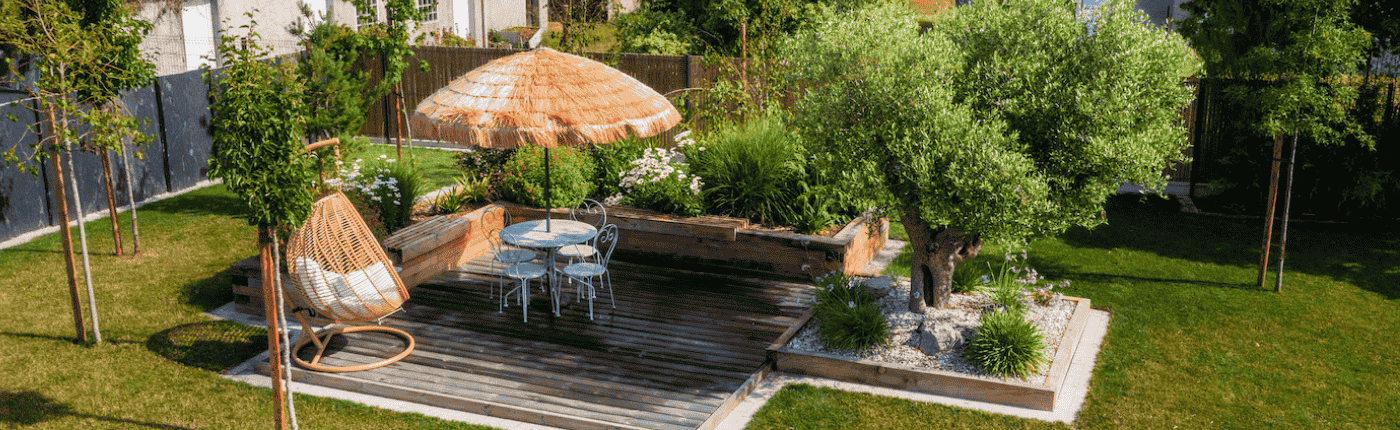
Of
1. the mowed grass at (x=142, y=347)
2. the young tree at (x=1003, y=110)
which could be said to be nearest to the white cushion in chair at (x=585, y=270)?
the mowed grass at (x=142, y=347)

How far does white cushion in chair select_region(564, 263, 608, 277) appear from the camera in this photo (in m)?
8.27

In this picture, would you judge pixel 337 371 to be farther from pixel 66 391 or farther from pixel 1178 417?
pixel 1178 417

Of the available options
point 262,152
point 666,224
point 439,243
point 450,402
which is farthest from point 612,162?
point 262,152

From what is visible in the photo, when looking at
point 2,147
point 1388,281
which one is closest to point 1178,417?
point 1388,281

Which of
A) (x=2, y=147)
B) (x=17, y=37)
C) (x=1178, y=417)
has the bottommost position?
(x=1178, y=417)

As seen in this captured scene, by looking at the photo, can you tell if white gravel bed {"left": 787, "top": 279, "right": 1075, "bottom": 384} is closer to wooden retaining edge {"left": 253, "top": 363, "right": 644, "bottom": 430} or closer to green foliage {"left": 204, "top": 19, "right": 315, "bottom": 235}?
wooden retaining edge {"left": 253, "top": 363, "right": 644, "bottom": 430}

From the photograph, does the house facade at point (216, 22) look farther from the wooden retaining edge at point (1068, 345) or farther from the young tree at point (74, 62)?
the wooden retaining edge at point (1068, 345)

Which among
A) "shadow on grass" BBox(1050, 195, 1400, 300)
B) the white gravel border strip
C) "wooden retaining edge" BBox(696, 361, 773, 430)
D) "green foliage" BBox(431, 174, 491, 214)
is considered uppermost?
"green foliage" BBox(431, 174, 491, 214)

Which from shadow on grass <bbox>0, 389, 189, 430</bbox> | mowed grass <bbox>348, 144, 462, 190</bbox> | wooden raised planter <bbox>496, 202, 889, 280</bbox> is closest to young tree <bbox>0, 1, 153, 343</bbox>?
shadow on grass <bbox>0, 389, 189, 430</bbox>

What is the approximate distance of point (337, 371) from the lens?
7.18 m

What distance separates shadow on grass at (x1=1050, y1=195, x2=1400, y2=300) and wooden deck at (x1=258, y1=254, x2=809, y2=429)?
422 centimetres

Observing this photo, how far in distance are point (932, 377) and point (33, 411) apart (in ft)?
19.0

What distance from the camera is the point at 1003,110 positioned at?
682cm

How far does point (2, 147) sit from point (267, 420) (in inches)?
244
